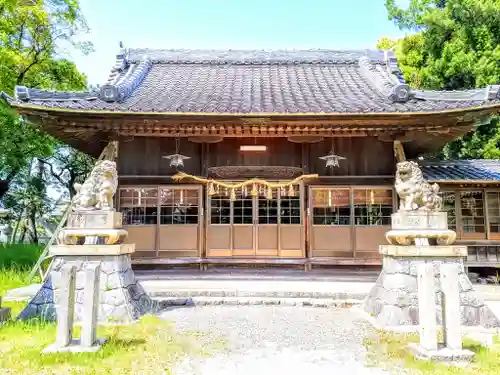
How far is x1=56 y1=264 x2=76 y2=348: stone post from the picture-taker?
447 cm

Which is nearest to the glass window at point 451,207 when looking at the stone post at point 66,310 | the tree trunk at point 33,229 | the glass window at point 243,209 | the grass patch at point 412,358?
the glass window at point 243,209

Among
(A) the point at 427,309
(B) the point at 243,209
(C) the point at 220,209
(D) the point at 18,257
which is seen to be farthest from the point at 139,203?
(A) the point at 427,309

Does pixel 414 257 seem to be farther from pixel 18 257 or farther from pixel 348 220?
pixel 18 257

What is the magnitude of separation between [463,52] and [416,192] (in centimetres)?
1341

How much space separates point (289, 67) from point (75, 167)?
17360 millimetres

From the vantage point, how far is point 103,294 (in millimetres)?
5988

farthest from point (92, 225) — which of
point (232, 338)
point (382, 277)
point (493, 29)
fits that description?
point (493, 29)

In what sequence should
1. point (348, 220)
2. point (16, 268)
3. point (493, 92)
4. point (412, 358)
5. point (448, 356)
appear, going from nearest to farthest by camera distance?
point (448, 356) → point (412, 358) → point (493, 92) → point (348, 220) → point (16, 268)

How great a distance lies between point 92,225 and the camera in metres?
6.02

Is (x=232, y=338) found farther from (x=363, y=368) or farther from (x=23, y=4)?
(x=23, y=4)

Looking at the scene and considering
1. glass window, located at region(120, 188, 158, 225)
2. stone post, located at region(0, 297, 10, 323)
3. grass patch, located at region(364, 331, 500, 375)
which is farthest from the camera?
glass window, located at region(120, 188, 158, 225)

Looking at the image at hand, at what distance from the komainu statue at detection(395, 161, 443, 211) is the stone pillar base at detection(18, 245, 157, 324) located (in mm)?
5097

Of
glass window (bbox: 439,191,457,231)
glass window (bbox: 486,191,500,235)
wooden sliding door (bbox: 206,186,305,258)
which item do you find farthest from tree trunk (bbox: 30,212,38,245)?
glass window (bbox: 486,191,500,235)

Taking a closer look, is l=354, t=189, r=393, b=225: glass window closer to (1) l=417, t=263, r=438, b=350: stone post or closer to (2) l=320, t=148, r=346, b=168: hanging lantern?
(2) l=320, t=148, r=346, b=168: hanging lantern
